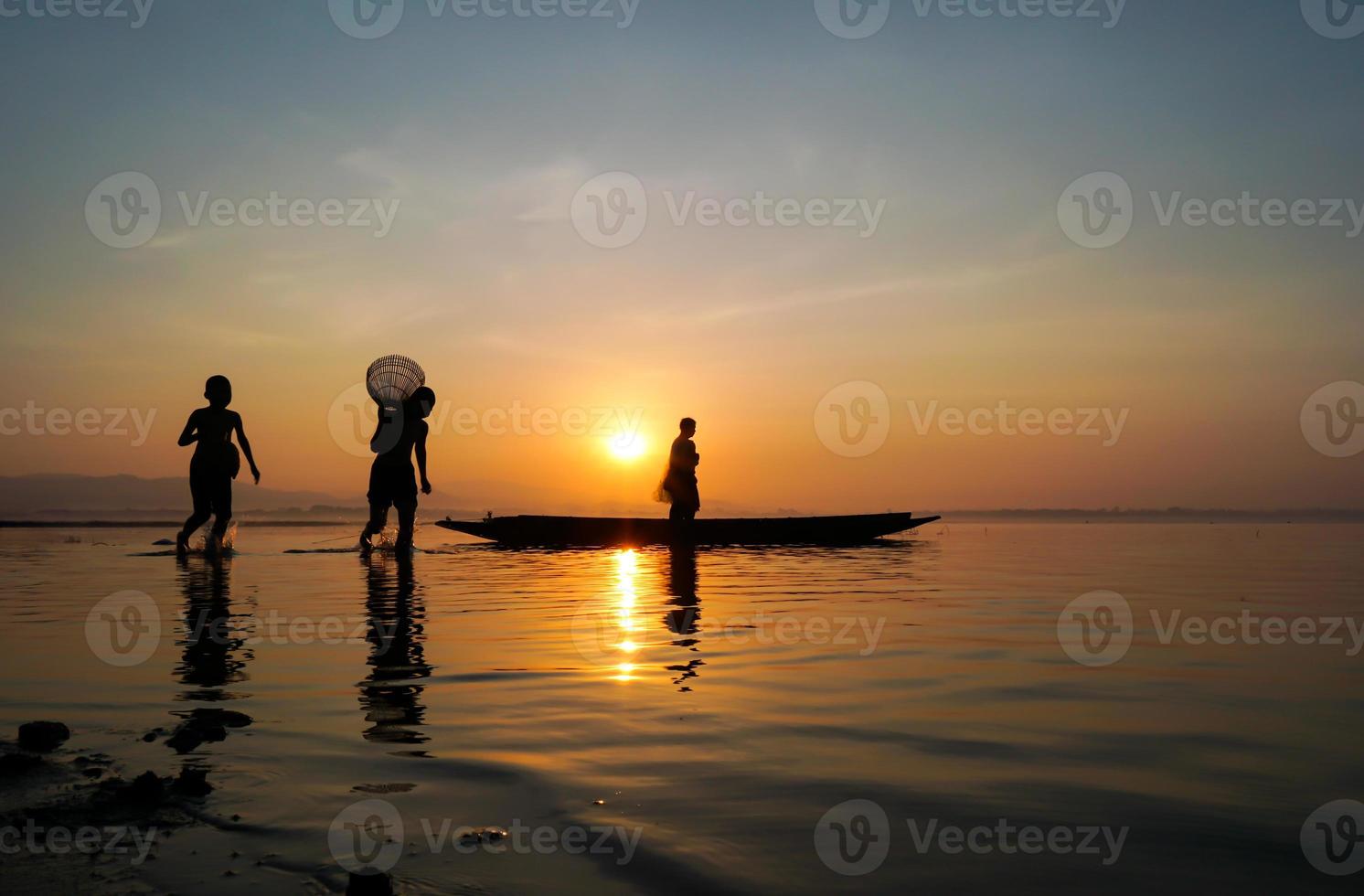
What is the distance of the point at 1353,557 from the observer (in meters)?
22.1

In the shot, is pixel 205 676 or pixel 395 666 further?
pixel 395 666

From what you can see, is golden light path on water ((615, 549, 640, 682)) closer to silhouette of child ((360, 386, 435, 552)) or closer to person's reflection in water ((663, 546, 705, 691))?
person's reflection in water ((663, 546, 705, 691))

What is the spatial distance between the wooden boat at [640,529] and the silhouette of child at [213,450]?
8.38 meters

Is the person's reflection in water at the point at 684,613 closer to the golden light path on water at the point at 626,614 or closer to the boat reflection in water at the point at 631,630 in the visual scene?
the boat reflection in water at the point at 631,630

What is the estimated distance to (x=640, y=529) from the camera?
1013 inches

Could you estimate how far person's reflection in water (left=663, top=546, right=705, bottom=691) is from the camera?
650 centimetres

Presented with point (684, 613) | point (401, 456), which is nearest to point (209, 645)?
point (684, 613)

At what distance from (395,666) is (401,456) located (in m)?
11.3

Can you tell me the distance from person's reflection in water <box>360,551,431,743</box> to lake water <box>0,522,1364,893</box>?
0.13 ft

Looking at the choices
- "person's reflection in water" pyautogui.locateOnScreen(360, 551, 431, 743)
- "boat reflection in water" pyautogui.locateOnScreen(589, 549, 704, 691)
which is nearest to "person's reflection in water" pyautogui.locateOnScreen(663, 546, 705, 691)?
"boat reflection in water" pyautogui.locateOnScreen(589, 549, 704, 691)

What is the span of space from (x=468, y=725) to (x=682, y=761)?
1.29 m

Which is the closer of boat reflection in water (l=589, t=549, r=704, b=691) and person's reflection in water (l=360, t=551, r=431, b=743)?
person's reflection in water (l=360, t=551, r=431, b=743)

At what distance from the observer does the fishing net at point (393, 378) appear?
18453 mm

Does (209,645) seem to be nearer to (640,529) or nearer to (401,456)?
(401,456)
